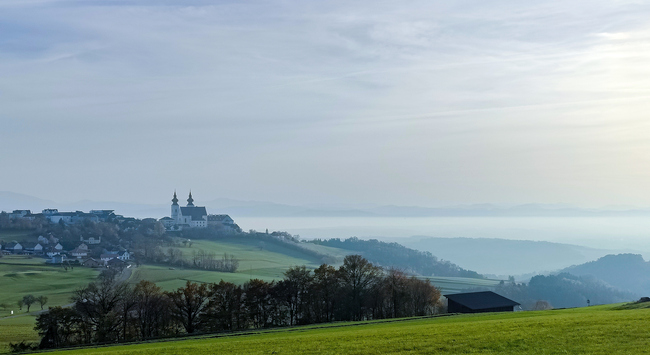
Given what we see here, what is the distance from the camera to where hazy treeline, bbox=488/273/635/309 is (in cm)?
16625

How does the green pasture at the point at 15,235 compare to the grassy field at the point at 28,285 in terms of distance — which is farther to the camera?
the green pasture at the point at 15,235

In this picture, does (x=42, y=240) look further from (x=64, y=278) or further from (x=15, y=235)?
(x=64, y=278)

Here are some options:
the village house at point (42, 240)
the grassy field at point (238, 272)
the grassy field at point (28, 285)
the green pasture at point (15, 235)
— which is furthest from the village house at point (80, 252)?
the grassy field at point (238, 272)

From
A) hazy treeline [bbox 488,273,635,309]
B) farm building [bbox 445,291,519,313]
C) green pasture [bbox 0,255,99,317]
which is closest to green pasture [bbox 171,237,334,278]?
green pasture [bbox 0,255,99,317]

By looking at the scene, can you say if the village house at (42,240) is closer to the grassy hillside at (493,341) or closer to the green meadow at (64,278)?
the green meadow at (64,278)

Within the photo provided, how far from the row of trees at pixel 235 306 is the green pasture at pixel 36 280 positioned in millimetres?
41407

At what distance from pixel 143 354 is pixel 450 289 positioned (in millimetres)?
133964

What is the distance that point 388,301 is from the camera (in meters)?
66.7

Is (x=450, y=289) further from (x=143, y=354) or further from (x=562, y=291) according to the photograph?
(x=143, y=354)

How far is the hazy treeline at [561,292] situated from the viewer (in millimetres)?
166250

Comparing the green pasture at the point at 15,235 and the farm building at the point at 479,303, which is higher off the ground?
the green pasture at the point at 15,235

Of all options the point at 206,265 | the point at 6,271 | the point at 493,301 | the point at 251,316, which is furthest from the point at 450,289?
the point at 6,271

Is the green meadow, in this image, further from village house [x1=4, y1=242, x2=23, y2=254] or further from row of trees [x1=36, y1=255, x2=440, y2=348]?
village house [x1=4, y1=242, x2=23, y2=254]

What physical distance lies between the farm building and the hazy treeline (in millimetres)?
96653
